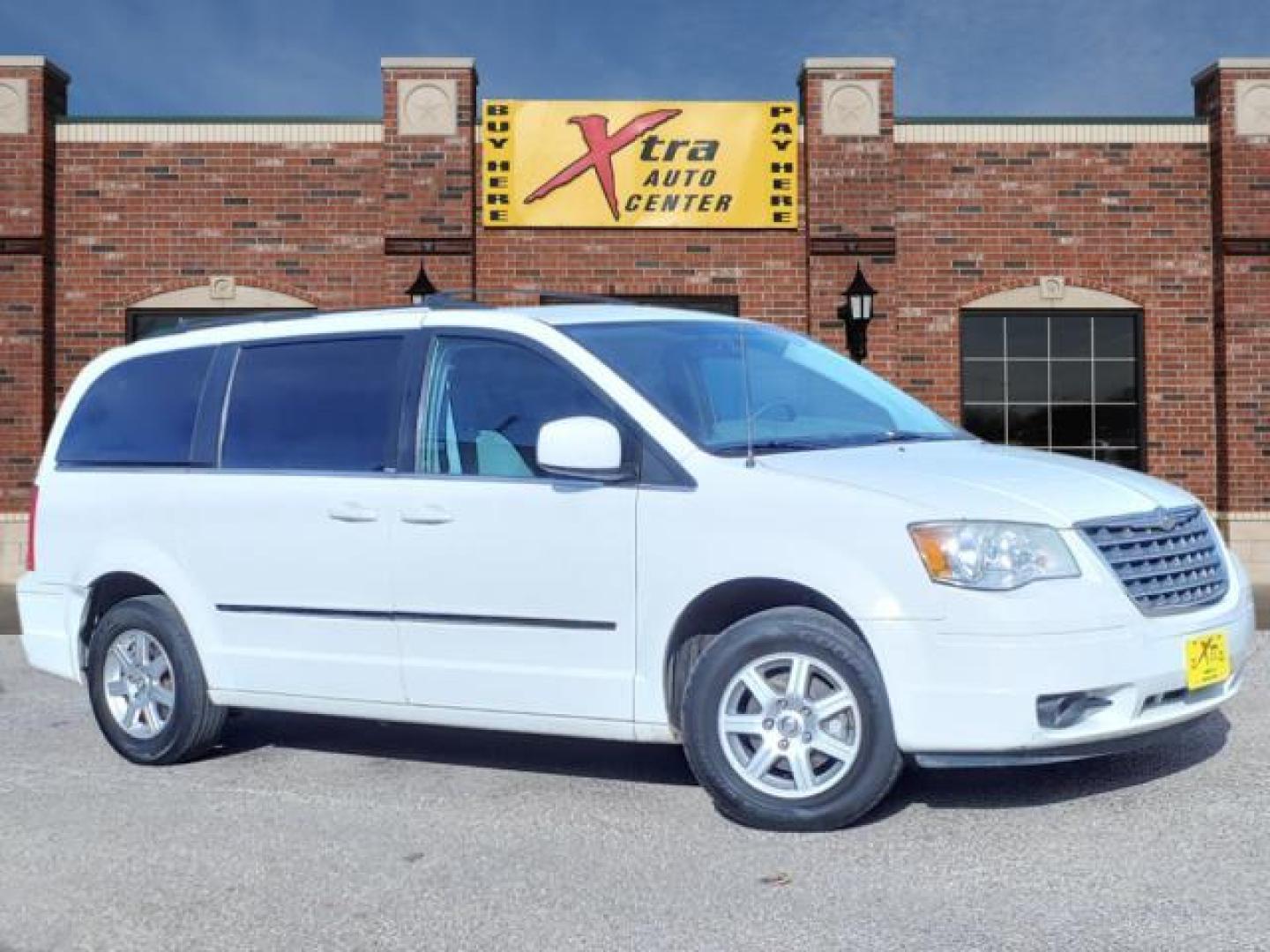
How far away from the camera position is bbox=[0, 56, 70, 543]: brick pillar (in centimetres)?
1702

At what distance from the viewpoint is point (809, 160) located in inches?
671

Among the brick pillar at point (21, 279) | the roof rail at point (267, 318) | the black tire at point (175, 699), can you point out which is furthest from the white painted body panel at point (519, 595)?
the brick pillar at point (21, 279)

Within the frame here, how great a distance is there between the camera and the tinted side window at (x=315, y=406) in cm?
615

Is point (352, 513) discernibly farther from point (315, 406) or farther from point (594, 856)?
point (594, 856)

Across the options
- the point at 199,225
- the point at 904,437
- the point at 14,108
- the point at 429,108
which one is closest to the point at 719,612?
the point at 904,437

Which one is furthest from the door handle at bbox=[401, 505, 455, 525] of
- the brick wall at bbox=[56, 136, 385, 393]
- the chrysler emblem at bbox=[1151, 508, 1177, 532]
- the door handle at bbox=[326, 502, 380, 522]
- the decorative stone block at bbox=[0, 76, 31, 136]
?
the decorative stone block at bbox=[0, 76, 31, 136]

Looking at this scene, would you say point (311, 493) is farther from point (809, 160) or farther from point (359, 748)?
point (809, 160)

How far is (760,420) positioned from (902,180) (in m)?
12.0

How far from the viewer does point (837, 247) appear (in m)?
17.0

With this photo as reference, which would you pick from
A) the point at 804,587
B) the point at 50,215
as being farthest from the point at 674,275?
the point at 804,587

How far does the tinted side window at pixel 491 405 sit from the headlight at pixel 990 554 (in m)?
1.40

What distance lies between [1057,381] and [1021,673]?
1311cm

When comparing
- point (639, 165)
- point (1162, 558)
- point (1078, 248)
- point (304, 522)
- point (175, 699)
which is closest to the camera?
point (1162, 558)

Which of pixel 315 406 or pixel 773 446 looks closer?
pixel 773 446
